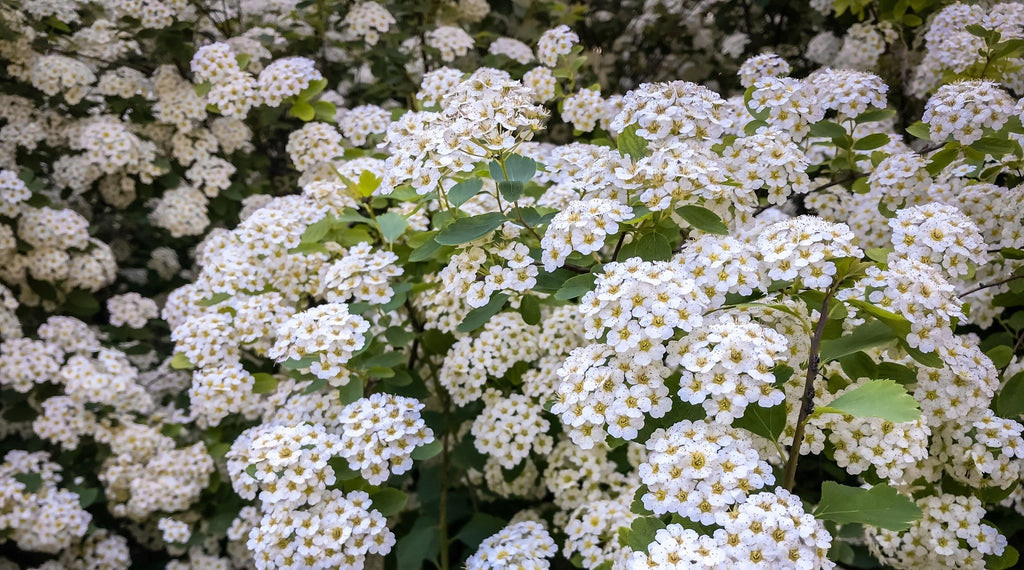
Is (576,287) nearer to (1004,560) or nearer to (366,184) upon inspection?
(366,184)

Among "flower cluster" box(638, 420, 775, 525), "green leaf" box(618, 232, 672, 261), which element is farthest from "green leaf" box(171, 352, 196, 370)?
"flower cluster" box(638, 420, 775, 525)

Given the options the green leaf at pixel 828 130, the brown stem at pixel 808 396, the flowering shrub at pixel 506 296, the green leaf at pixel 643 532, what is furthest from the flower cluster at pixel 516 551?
the green leaf at pixel 828 130

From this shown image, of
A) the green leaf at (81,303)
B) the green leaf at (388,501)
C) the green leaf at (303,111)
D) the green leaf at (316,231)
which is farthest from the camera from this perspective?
the green leaf at (81,303)

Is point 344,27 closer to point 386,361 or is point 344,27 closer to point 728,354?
point 386,361

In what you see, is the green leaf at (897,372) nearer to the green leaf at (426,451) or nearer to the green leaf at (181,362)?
the green leaf at (426,451)

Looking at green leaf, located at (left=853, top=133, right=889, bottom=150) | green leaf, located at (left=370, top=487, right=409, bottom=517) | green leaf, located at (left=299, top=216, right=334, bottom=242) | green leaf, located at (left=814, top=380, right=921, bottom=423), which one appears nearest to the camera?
green leaf, located at (left=814, top=380, right=921, bottom=423)

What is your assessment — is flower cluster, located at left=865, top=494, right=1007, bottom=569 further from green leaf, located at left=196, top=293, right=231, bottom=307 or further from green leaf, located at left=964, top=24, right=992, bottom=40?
green leaf, located at left=196, top=293, right=231, bottom=307

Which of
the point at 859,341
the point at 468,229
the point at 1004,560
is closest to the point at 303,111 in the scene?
the point at 468,229
